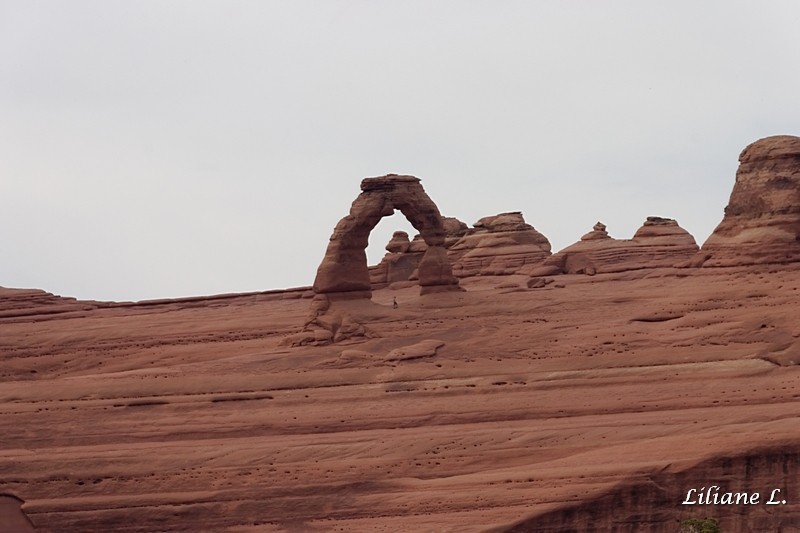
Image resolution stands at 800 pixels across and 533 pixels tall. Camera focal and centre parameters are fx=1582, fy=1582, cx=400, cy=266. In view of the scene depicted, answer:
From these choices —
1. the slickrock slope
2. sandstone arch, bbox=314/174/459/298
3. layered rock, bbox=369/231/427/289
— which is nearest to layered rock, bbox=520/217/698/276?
layered rock, bbox=369/231/427/289

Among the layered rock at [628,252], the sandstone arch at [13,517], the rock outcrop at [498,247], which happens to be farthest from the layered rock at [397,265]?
the sandstone arch at [13,517]

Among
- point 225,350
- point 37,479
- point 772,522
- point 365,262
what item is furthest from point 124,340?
point 772,522

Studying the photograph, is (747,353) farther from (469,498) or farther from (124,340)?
(124,340)

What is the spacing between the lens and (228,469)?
132 ft

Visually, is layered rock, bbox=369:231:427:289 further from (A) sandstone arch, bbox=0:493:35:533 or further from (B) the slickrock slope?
(A) sandstone arch, bbox=0:493:35:533

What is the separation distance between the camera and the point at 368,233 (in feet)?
169

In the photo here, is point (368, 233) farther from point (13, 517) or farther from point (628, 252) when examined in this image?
point (628, 252)

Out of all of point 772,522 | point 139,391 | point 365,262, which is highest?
point 365,262

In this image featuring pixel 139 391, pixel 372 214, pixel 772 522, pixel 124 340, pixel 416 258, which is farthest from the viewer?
pixel 416 258

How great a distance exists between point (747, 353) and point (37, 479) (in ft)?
62.6

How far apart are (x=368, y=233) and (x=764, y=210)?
12661 millimetres

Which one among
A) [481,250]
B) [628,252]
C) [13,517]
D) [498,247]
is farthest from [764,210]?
[498,247]

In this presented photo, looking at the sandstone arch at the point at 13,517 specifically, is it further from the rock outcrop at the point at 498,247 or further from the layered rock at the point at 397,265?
the rock outcrop at the point at 498,247

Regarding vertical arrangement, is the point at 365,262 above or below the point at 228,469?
above
